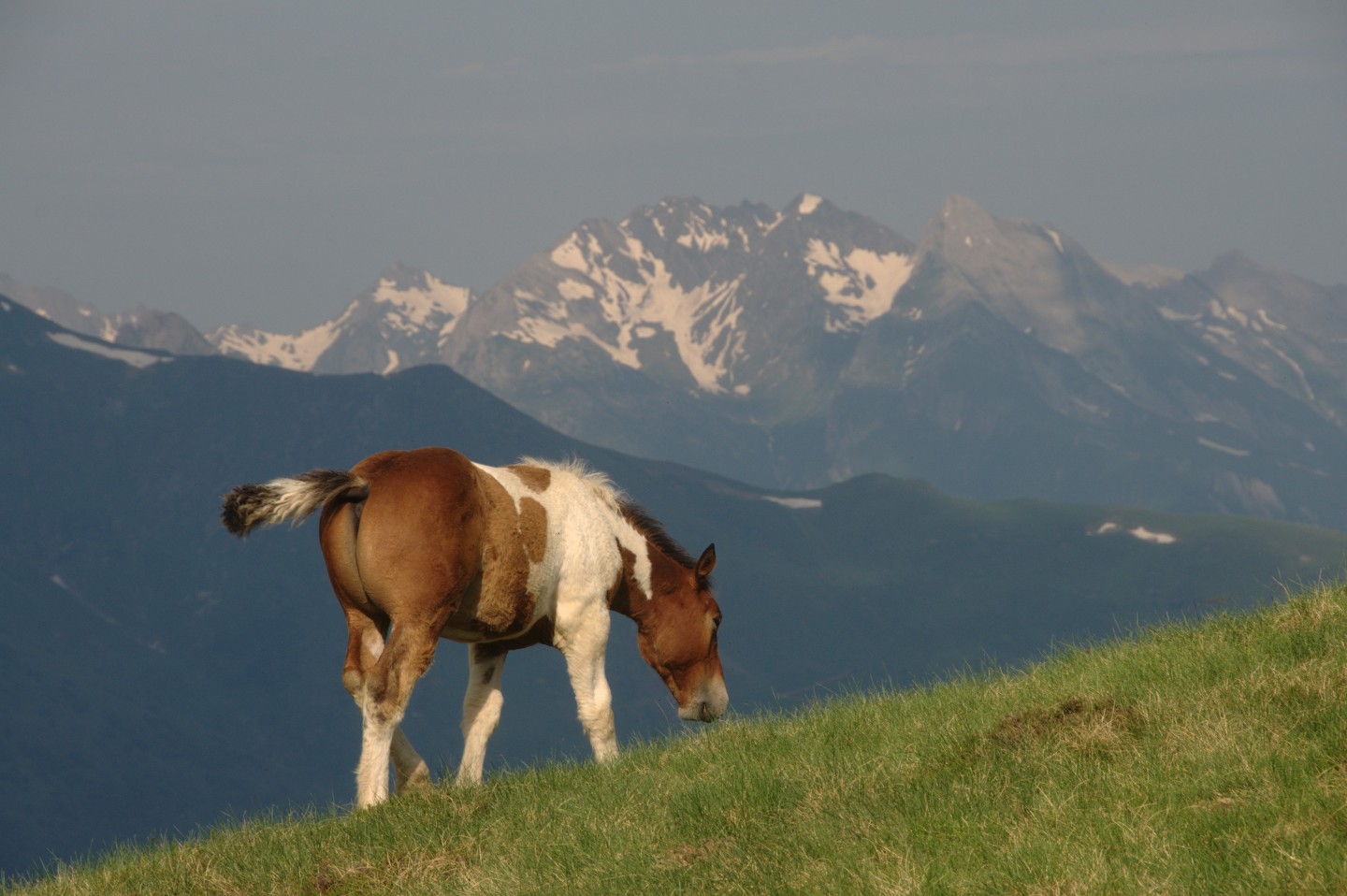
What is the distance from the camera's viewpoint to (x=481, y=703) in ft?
41.7

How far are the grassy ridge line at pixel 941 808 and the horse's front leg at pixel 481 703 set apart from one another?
1.11 m

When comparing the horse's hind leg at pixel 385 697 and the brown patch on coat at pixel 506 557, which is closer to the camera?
the horse's hind leg at pixel 385 697

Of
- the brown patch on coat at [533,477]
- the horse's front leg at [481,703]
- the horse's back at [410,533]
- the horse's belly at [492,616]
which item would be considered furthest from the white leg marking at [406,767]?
the brown patch on coat at [533,477]

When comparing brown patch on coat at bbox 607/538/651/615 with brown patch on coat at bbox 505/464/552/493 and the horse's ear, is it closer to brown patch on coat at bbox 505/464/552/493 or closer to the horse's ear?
the horse's ear

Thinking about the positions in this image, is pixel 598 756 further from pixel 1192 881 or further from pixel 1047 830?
pixel 1192 881

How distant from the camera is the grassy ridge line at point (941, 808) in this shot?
7.12 metres

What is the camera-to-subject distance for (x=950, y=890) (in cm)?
697

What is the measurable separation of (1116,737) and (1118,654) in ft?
9.75

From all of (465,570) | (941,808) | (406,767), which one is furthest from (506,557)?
(941,808)

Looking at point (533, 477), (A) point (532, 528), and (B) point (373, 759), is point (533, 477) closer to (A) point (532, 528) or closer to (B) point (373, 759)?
(A) point (532, 528)

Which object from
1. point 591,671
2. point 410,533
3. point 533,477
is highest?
point 410,533

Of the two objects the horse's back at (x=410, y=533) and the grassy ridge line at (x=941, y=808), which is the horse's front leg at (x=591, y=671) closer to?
the grassy ridge line at (x=941, y=808)

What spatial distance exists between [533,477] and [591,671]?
1842mm

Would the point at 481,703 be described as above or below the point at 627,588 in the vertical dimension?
below
